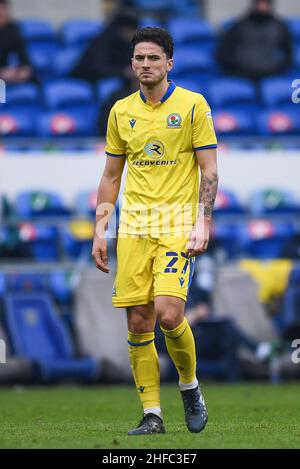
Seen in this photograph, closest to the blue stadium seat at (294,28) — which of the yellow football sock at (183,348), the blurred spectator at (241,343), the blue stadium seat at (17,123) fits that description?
the blue stadium seat at (17,123)

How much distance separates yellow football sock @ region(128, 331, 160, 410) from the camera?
23.9ft

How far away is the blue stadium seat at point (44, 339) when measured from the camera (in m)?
12.3

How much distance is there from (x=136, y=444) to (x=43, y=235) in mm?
7287

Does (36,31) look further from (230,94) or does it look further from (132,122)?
(132,122)

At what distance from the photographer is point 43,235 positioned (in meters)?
13.5

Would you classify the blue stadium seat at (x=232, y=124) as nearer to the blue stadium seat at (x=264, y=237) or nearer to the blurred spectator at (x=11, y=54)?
the blue stadium seat at (x=264, y=237)

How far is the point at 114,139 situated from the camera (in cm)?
741

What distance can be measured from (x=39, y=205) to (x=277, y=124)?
3641mm

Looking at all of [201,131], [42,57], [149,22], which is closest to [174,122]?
[201,131]

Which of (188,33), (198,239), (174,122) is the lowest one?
(198,239)

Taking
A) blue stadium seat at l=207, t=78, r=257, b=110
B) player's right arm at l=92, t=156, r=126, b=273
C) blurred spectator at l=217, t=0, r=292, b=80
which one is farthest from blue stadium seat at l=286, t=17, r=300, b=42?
player's right arm at l=92, t=156, r=126, b=273

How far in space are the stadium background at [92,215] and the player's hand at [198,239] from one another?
5.41 meters

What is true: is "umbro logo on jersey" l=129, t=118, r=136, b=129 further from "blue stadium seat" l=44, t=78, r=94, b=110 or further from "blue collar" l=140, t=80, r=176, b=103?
"blue stadium seat" l=44, t=78, r=94, b=110
